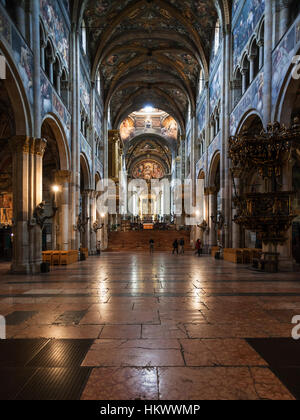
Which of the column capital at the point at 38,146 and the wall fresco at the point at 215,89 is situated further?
the wall fresco at the point at 215,89

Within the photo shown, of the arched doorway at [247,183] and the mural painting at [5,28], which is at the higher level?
the mural painting at [5,28]

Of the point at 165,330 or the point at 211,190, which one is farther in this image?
the point at 211,190

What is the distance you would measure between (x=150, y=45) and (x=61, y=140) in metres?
16.9

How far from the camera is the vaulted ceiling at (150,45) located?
21938 millimetres

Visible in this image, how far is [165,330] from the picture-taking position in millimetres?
4762

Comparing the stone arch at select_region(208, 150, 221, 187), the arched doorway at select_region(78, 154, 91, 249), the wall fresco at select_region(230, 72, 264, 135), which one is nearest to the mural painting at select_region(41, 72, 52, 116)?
the arched doorway at select_region(78, 154, 91, 249)

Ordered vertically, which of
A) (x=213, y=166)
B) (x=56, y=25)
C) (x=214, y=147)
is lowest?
(x=213, y=166)

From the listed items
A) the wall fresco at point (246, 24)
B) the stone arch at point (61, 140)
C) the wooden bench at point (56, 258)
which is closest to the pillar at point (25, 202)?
the wooden bench at point (56, 258)

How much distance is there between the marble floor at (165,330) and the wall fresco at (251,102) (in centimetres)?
857

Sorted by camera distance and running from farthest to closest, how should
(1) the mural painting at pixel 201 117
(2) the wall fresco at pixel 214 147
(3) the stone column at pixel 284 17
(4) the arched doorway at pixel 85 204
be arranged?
(1) the mural painting at pixel 201 117
(4) the arched doorway at pixel 85 204
(2) the wall fresco at pixel 214 147
(3) the stone column at pixel 284 17

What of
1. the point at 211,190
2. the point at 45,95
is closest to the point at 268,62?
the point at 45,95

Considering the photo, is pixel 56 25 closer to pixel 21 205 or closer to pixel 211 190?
pixel 21 205

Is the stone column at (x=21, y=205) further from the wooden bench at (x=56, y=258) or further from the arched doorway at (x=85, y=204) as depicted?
the arched doorway at (x=85, y=204)

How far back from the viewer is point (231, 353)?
386 centimetres
